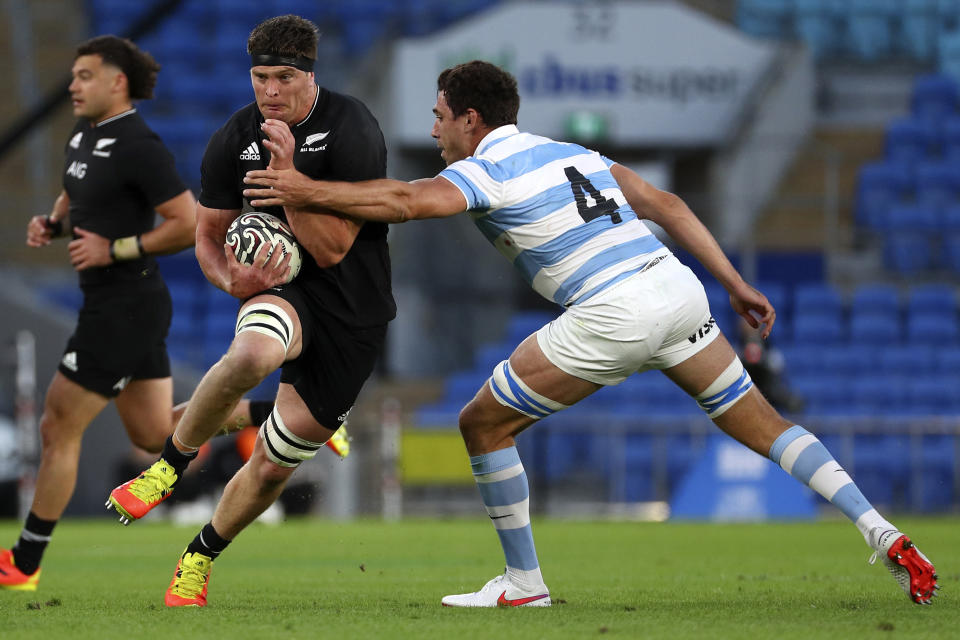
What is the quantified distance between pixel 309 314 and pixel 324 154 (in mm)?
603

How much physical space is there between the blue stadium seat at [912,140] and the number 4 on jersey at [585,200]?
50.2ft

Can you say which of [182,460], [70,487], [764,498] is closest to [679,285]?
[182,460]

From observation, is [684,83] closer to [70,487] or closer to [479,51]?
[479,51]

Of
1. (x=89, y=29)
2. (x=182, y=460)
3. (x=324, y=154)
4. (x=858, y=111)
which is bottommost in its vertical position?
(x=858, y=111)

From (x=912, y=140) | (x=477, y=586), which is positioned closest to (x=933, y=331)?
(x=912, y=140)

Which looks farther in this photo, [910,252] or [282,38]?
[910,252]

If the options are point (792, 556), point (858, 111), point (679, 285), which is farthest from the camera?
point (858, 111)

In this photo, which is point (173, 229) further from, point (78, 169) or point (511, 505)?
point (511, 505)

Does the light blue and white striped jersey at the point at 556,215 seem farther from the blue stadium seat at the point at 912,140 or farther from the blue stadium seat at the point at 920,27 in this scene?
the blue stadium seat at the point at 920,27

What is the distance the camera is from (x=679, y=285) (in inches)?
212

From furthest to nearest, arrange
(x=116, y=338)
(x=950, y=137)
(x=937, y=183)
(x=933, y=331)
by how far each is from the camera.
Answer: (x=950, y=137)
(x=937, y=183)
(x=933, y=331)
(x=116, y=338)

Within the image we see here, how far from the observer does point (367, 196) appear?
5.14 metres

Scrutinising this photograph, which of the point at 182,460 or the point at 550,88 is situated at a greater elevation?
the point at 182,460

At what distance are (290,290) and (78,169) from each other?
1878 mm
